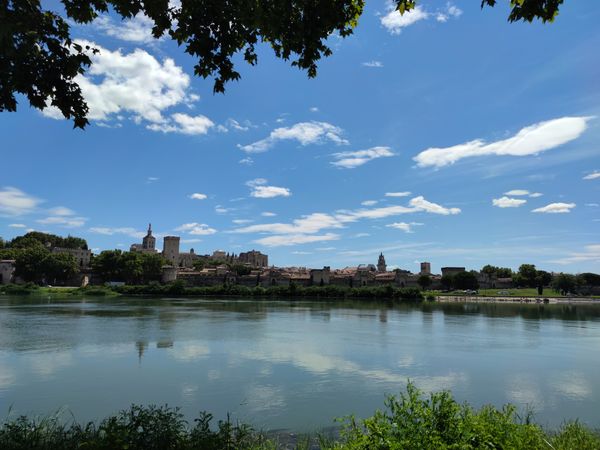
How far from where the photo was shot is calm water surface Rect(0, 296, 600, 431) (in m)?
12.7

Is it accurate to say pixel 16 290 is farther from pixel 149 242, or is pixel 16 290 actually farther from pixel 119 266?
pixel 149 242

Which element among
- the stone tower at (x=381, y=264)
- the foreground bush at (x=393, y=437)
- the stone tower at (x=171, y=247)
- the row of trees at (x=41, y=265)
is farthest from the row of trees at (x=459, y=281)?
the foreground bush at (x=393, y=437)

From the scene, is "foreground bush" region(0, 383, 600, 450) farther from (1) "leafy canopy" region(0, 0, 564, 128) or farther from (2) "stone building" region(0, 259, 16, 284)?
(2) "stone building" region(0, 259, 16, 284)

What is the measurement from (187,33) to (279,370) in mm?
14543

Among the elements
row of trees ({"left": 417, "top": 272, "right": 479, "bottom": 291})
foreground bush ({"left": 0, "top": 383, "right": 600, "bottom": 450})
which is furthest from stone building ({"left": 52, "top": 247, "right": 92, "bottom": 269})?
foreground bush ({"left": 0, "top": 383, "right": 600, "bottom": 450})

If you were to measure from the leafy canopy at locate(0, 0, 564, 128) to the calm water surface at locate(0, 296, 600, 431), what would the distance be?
8477mm

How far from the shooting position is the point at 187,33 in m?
6.38

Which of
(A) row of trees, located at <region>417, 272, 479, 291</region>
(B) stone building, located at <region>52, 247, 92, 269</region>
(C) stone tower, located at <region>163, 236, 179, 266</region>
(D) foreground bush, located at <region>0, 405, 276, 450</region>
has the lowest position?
(D) foreground bush, located at <region>0, 405, 276, 450</region>

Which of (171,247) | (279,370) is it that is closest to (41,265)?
(171,247)

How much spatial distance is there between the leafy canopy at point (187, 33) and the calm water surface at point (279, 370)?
334 inches

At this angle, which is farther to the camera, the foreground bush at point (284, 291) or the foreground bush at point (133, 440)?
the foreground bush at point (284, 291)

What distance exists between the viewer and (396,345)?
26609 millimetres

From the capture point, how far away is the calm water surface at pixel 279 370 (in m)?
12.7

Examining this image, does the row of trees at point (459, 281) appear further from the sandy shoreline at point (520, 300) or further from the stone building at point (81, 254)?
the stone building at point (81, 254)
